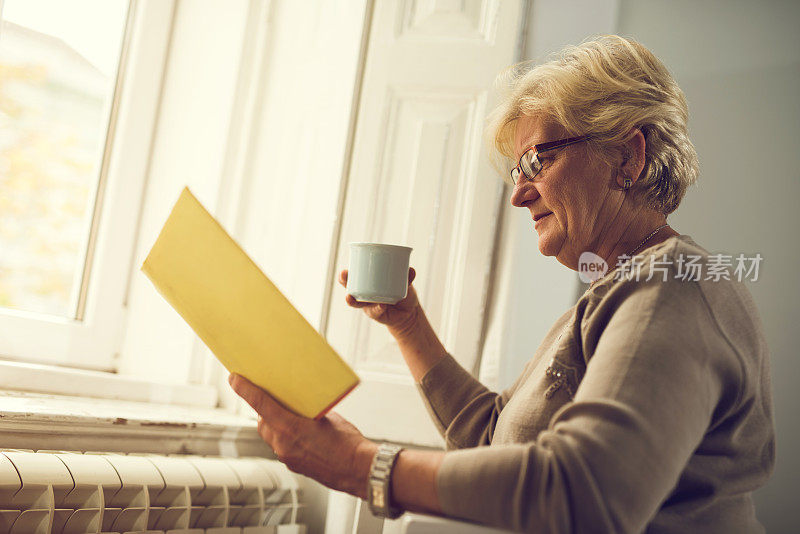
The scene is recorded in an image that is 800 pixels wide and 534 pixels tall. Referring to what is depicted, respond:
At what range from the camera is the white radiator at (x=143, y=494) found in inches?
46.9

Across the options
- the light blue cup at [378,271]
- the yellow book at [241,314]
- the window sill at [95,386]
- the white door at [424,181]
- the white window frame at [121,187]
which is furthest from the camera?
the white window frame at [121,187]

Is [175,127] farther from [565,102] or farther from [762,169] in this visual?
[762,169]

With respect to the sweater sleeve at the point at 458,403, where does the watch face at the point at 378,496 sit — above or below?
below

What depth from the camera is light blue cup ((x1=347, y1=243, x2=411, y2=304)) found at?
114 cm

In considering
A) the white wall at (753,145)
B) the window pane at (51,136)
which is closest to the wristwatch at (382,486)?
the white wall at (753,145)

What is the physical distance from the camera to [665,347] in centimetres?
81

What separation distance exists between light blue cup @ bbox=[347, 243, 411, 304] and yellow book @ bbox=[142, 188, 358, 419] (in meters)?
0.27

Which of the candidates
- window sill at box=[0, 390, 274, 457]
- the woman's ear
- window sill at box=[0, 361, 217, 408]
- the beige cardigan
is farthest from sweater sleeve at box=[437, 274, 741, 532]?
window sill at box=[0, 361, 217, 408]

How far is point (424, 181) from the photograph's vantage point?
1738 mm

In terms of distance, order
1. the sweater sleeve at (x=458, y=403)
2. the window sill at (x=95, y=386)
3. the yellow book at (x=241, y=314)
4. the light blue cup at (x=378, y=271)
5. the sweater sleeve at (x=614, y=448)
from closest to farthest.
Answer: the sweater sleeve at (x=614, y=448)
the yellow book at (x=241, y=314)
the light blue cup at (x=378, y=271)
the sweater sleeve at (x=458, y=403)
the window sill at (x=95, y=386)

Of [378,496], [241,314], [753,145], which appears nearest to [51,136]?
[241,314]

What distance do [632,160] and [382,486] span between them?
2.30 feet

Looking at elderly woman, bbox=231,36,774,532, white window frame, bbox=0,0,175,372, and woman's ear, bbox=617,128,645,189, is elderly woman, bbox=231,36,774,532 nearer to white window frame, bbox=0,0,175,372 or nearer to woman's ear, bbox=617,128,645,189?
woman's ear, bbox=617,128,645,189

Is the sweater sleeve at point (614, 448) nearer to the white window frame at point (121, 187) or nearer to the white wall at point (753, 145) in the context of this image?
the white wall at point (753, 145)
